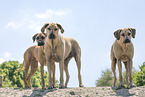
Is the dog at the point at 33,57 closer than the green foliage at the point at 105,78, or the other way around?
the dog at the point at 33,57

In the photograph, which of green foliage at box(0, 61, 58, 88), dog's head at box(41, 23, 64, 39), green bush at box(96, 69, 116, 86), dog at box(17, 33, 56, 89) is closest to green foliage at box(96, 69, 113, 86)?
green bush at box(96, 69, 116, 86)

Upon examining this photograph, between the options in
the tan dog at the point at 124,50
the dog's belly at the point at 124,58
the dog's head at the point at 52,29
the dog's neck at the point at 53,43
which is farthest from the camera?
the dog's belly at the point at 124,58

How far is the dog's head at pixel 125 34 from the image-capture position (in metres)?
11.1

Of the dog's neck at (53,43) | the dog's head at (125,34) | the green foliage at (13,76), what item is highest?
the dog's head at (125,34)

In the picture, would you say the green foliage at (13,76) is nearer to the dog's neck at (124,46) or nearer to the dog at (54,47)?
the dog at (54,47)

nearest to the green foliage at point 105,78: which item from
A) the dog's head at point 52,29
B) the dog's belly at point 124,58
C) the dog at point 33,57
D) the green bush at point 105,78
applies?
the green bush at point 105,78

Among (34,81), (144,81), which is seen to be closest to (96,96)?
(144,81)

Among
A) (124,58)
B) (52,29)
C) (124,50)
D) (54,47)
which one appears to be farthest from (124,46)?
(52,29)

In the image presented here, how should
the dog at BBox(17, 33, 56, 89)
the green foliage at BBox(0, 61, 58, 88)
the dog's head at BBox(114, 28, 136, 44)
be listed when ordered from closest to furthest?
the dog's head at BBox(114, 28, 136, 44) → the dog at BBox(17, 33, 56, 89) → the green foliage at BBox(0, 61, 58, 88)

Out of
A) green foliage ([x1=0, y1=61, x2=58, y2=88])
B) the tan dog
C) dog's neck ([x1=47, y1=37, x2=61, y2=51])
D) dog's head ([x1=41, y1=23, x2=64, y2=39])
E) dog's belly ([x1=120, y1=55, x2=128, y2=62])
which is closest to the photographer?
dog's head ([x1=41, y1=23, x2=64, y2=39])

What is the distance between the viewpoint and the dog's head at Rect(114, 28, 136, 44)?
11.1 metres

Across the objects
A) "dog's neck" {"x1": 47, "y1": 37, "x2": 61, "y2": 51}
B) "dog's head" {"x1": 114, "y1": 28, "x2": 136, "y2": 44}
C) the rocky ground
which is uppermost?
"dog's head" {"x1": 114, "y1": 28, "x2": 136, "y2": 44}

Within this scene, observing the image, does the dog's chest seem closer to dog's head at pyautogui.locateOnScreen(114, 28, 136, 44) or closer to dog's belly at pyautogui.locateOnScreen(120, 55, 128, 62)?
dog's head at pyautogui.locateOnScreen(114, 28, 136, 44)

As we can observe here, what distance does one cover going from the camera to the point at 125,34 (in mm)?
11266
